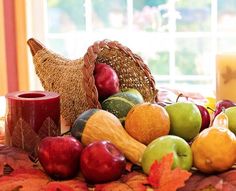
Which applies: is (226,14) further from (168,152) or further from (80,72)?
(168,152)

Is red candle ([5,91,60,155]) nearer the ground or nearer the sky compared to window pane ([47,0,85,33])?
nearer the ground

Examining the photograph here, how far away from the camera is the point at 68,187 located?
27.1 inches

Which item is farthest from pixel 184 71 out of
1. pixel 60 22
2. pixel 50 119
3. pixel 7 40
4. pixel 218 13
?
pixel 50 119

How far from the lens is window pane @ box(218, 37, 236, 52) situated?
2.55 metres

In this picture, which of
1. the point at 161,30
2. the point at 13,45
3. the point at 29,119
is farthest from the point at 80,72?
the point at 161,30

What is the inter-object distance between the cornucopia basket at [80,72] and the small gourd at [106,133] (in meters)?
0.16

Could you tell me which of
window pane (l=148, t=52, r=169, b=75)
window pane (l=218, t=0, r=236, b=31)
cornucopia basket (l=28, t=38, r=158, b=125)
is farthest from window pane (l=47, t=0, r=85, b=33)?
cornucopia basket (l=28, t=38, r=158, b=125)

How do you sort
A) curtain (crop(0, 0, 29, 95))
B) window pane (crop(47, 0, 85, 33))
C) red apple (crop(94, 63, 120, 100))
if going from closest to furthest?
red apple (crop(94, 63, 120, 100)) → curtain (crop(0, 0, 29, 95)) → window pane (crop(47, 0, 85, 33))

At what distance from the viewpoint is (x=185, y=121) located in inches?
31.9

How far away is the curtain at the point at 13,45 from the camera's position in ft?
7.77

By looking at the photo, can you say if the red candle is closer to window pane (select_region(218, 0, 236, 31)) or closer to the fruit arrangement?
the fruit arrangement

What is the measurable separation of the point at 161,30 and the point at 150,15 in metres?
0.10

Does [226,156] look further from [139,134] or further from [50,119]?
[50,119]

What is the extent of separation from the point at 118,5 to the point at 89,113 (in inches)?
73.7
